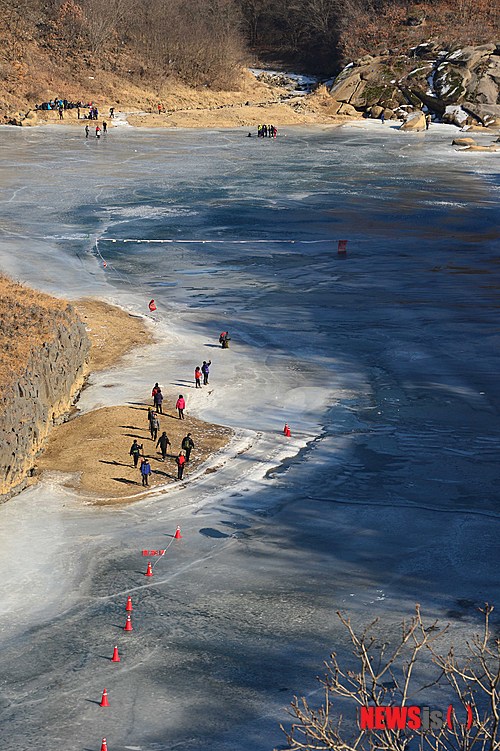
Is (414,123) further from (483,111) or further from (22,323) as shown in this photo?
(22,323)

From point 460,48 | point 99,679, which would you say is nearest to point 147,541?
point 99,679

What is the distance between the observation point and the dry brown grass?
34062 millimetres

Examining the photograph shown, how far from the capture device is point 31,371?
34.6 m

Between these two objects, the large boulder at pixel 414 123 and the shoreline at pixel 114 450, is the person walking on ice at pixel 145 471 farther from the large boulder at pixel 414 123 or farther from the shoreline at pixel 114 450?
the large boulder at pixel 414 123

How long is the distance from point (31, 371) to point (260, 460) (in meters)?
7.96

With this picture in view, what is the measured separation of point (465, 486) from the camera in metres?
31.6

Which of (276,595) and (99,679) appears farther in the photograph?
(276,595)

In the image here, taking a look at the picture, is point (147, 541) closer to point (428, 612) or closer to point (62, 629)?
point (62, 629)

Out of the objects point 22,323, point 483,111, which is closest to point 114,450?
point 22,323

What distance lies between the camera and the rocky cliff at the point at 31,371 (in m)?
31.5

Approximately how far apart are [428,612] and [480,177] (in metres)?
61.6

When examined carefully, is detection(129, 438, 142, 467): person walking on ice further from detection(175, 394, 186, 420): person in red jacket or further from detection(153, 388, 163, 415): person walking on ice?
detection(153, 388, 163, 415): person walking on ice

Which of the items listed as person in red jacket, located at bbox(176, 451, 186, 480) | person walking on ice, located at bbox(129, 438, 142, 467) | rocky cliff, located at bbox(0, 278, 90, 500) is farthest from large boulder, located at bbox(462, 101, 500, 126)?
person in red jacket, located at bbox(176, 451, 186, 480)

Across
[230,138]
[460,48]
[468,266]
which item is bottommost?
[468,266]
